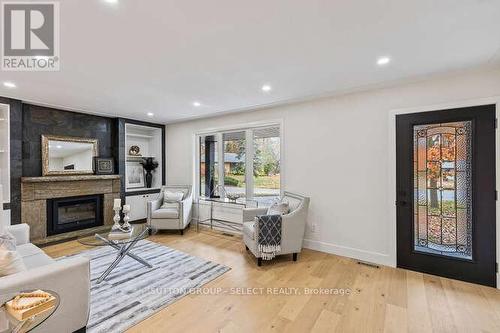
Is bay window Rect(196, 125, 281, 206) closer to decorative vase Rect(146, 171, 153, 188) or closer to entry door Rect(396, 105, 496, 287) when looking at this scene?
decorative vase Rect(146, 171, 153, 188)

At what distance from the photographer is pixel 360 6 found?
1.51 m

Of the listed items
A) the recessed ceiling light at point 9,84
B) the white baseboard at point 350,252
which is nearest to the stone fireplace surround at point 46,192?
the recessed ceiling light at point 9,84

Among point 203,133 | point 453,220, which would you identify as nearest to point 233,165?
point 203,133

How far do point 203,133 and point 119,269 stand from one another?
3.04 meters

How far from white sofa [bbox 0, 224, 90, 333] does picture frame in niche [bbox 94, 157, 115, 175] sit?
3.32 metres

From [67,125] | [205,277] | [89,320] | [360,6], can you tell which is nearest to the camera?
[360,6]

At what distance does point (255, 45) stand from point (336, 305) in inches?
99.2

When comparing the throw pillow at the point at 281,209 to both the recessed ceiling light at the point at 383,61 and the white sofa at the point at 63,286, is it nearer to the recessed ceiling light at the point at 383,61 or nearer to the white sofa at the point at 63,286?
the recessed ceiling light at the point at 383,61

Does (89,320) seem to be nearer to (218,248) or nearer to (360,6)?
(218,248)

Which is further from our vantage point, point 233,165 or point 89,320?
point 233,165

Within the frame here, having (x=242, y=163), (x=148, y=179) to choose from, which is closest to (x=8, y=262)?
(x=242, y=163)

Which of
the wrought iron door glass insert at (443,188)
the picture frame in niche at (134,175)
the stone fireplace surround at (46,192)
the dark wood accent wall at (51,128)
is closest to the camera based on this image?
the wrought iron door glass insert at (443,188)

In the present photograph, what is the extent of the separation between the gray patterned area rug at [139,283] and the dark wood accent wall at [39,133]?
5.56 feet

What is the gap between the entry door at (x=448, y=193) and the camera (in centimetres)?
247
